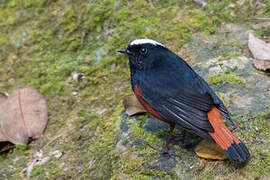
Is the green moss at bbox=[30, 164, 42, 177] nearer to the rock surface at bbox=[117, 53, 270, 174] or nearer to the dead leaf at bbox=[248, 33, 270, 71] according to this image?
the rock surface at bbox=[117, 53, 270, 174]

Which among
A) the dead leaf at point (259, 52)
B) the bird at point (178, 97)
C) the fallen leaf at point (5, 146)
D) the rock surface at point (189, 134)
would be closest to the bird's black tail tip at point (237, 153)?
the bird at point (178, 97)

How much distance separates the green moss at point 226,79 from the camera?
11.9ft

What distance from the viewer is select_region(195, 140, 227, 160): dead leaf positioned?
287 cm

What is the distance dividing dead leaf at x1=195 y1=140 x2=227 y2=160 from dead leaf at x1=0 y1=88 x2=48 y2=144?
6.28ft

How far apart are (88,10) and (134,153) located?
2.39 m

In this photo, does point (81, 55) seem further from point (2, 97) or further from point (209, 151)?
point (209, 151)

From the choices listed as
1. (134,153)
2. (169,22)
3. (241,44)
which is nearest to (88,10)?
(169,22)

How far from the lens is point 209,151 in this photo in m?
2.93

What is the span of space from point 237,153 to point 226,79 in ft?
3.92

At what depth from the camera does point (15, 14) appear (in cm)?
503

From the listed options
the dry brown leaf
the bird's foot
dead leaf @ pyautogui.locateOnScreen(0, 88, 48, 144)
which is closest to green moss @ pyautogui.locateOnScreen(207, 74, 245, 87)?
the bird's foot

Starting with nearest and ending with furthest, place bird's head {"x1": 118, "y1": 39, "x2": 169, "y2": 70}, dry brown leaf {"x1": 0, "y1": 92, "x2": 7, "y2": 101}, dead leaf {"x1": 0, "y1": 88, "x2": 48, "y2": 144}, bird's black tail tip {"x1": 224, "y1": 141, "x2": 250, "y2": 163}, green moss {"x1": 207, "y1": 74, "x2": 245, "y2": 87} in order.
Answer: bird's black tail tip {"x1": 224, "y1": 141, "x2": 250, "y2": 163}, bird's head {"x1": 118, "y1": 39, "x2": 169, "y2": 70}, green moss {"x1": 207, "y1": 74, "x2": 245, "y2": 87}, dead leaf {"x1": 0, "y1": 88, "x2": 48, "y2": 144}, dry brown leaf {"x1": 0, "y1": 92, "x2": 7, "y2": 101}

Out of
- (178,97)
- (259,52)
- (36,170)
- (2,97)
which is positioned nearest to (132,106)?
(178,97)

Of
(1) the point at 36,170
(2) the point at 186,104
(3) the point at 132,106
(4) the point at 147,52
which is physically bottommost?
(1) the point at 36,170
